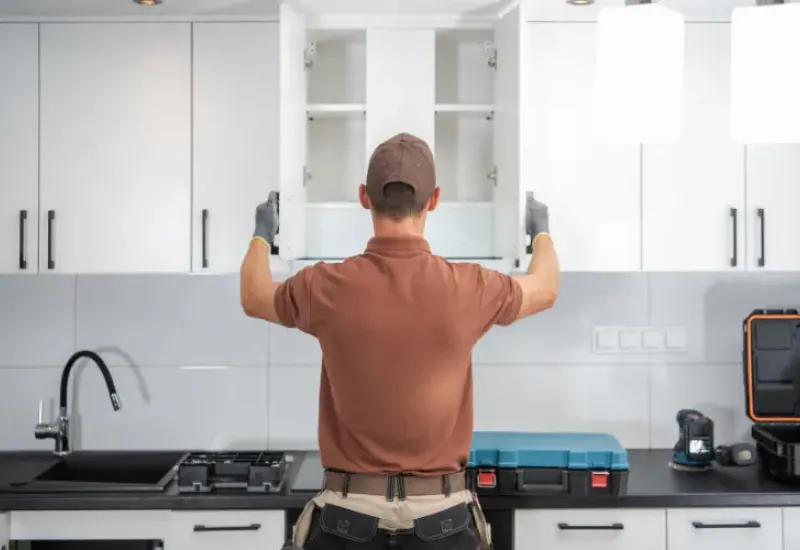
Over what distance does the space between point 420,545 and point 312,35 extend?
→ 1591 mm

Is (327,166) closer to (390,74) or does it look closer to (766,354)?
(390,74)

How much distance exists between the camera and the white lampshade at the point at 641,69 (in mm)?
1499

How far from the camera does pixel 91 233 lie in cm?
268

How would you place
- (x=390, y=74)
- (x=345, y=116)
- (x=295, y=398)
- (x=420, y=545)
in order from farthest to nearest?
1. (x=295, y=398)
2. (x=345, y=116)
3. (x=390, y=74)
4. (x=420, y=545)

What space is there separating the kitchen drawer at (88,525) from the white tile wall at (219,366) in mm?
574

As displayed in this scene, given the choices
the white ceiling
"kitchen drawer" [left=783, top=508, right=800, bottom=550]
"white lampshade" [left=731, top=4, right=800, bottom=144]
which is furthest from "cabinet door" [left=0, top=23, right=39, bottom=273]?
"kitchen drawer" [left=783, top=508, right=800, bottom=550]

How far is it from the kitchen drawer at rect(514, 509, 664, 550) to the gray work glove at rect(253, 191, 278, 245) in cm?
104

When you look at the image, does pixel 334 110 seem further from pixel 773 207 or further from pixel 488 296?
pixel 773 207

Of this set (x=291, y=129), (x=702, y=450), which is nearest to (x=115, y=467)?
(x=291, y=129)

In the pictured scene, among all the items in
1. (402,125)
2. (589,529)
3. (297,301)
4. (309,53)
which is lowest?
(589,529)

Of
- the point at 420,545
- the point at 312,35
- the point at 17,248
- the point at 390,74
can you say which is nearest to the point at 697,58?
the point at 390,74

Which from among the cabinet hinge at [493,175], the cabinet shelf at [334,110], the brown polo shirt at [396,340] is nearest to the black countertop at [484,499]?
the brown polo shirt at [396,340]

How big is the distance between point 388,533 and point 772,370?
157cm

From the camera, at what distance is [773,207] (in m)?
2.70
